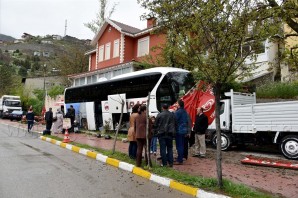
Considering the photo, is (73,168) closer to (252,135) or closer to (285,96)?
(252,135)

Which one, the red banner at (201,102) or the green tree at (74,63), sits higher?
the green tree at (74,63)

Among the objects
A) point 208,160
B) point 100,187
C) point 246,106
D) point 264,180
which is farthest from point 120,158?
point 246,106

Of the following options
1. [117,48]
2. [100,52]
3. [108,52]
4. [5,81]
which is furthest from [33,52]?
[117,48]

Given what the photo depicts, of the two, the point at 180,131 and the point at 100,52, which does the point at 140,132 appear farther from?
the point at 100,52

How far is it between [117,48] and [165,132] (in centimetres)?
2700

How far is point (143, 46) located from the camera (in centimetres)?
3338

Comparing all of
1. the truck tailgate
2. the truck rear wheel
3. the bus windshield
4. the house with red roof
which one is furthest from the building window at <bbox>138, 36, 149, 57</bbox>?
the truck rear wheel

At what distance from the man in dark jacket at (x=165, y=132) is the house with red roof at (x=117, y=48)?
19.9m

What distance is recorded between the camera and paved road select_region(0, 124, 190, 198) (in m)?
6.71

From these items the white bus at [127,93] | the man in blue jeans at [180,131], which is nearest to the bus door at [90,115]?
the white bus at [127,93]

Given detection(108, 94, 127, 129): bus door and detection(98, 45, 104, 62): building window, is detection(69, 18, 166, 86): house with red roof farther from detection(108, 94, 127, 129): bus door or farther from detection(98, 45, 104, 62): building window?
detection(108, 94, 127, 129): bus door

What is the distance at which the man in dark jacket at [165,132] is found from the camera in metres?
9.40

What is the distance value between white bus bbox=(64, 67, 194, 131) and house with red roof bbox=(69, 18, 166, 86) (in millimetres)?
5780

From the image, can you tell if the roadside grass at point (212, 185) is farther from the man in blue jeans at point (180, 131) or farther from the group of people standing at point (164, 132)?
the man in blue jeans at point (180, 131)
